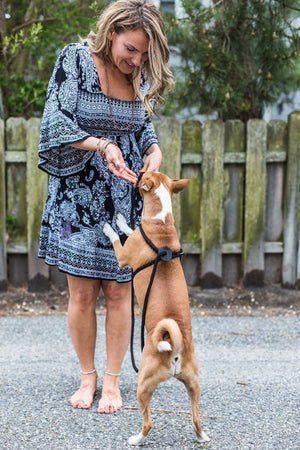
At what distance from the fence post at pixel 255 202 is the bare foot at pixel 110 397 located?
272cm

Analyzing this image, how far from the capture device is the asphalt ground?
2.77m

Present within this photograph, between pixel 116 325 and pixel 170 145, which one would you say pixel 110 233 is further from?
pixel 170 145

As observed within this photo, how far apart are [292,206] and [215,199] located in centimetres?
81

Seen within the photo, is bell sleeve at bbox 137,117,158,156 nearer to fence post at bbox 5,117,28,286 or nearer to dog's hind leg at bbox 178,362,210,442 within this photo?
dog's hind leg at bbox 178,362,210,442

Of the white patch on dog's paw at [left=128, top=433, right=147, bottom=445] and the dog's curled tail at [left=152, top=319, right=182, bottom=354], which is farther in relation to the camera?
the white patch on dog's paw at [left=128, top=433, right=147, bottom=445]

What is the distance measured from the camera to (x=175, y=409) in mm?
3135

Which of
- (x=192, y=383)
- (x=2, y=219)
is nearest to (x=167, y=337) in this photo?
(x=192, y=383)

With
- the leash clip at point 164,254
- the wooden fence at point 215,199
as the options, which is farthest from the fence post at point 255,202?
the leash clip at point 164,254

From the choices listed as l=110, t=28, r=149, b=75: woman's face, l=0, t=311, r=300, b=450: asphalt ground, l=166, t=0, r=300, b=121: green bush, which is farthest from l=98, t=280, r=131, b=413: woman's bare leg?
l=166, t=0, r=300, b=121: green bush

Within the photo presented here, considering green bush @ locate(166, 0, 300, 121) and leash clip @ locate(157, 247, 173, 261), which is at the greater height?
green bush @ locate(166, 0, 300, 121)

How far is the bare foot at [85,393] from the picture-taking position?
3162mm

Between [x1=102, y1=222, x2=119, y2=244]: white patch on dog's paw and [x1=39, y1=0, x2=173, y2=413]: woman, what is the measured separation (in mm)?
53

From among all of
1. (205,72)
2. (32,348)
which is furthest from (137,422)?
(205,72)

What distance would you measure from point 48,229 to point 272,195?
10.1ft
